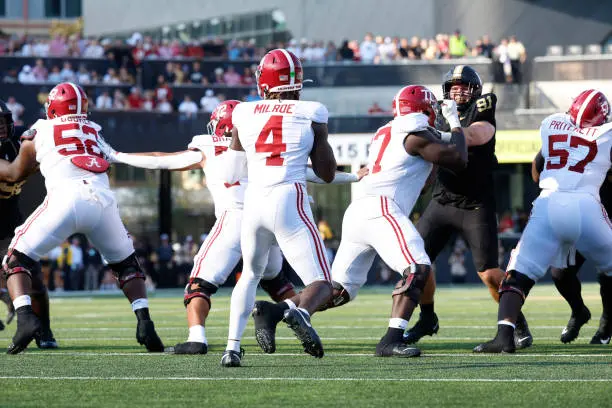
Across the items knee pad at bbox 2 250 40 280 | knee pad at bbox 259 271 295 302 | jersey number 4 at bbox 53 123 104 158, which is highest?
jersey number 4 at bbox 53 123 104 158

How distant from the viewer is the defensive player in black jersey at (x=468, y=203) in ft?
32.7

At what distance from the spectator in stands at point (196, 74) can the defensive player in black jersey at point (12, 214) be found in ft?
70.6

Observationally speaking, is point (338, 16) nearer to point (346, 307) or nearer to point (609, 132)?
point (346, 307)

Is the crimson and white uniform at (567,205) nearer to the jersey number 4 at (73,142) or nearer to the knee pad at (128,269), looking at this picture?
the knee pad at (128,269)

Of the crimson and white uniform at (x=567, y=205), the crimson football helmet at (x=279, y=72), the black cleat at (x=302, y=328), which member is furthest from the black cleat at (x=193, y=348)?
the crimson and white uniform at (x=567, y=205)

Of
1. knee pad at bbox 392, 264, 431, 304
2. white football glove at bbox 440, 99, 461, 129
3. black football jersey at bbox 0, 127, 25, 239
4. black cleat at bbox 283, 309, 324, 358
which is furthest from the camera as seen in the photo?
black football jersey at bbox 0, 127, 25, 239

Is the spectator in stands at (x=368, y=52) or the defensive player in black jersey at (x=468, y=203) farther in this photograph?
the spectator in stands at (x=368, y=52)

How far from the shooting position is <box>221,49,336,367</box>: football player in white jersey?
7922 mm

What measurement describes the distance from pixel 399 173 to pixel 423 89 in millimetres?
641

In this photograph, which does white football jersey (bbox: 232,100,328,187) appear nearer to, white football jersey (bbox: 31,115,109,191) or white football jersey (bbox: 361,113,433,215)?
white football jersey (bbox: 361,113,433,215)

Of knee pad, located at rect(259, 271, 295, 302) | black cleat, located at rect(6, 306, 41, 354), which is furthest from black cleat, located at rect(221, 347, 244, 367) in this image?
knee pad, located at rect(259, 271, 295, 302)

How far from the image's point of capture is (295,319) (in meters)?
7.60

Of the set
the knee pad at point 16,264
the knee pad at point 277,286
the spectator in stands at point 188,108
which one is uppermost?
the spectator in stands at point 188,108

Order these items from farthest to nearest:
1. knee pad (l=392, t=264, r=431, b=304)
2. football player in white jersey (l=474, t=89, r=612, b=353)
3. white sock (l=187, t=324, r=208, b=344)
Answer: white sock (l=187, t=324, r=208, b=344) < football player in white jersey (l=474, t=89, r=612, b=353) < knee pad (l=392, t=264, r=431, b=304)
